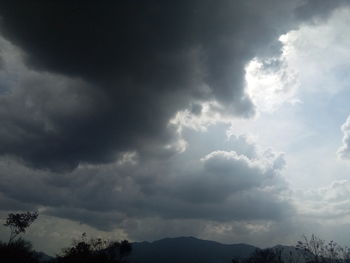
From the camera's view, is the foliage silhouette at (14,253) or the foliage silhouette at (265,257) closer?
the foliage silhouette at (14,253)

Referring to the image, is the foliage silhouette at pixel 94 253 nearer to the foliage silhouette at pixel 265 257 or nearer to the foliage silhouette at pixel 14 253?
the foliage silhouette at pixel 14 253

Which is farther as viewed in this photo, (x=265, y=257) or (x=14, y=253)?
(x=265, y=257)

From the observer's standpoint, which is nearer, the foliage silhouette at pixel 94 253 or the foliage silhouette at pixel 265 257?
the foliage silhouette at pixel 94 253

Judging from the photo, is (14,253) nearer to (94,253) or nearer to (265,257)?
(94,253)

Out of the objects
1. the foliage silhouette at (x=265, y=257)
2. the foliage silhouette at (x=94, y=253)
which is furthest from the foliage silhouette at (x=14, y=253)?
the foliage silhouette at (x=265, y=257)

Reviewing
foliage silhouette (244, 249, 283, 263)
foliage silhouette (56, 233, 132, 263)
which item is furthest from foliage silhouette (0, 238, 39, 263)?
foliage silhouette (244, 249, 283, 263)

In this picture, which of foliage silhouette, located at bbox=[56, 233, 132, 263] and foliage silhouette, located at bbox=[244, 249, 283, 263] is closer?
foliage silhouette, located at bbox=[56, 233, 132, 263]

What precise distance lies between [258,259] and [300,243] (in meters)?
27.0

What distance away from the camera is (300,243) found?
341 ft

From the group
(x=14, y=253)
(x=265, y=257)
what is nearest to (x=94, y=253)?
(x=14, y=253)

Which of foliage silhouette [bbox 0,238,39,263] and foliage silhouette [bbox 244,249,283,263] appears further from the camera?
foliage silhouette [bbox 244,249,283,263]

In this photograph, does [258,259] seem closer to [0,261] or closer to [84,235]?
[84,235]

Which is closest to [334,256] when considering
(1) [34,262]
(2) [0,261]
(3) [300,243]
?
(3) [300,243]

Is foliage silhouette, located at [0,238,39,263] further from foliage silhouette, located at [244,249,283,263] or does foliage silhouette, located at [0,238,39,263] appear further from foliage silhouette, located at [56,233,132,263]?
foliage silhouette, located at [244,249,283,263]
